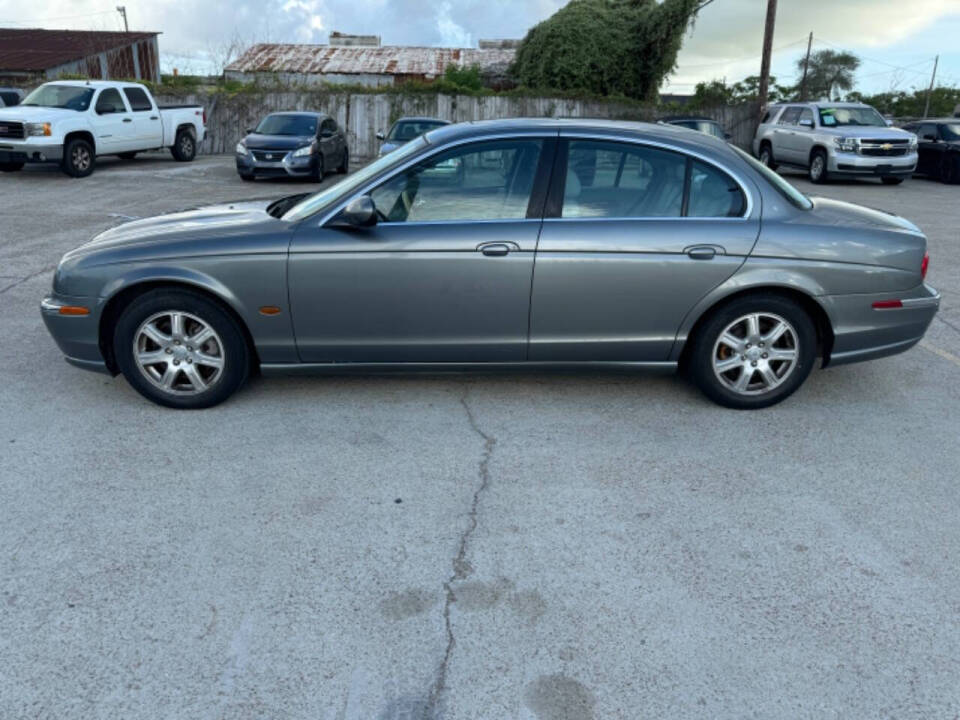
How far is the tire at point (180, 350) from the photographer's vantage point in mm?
4480

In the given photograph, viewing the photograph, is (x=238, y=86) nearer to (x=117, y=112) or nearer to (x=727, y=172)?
(x=117, y=112)

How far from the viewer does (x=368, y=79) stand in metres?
36.4

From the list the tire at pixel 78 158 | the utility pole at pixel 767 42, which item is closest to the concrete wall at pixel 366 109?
the utility pole at pixel 767 42

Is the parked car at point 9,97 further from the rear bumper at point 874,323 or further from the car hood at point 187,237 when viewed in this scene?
the rear bumper at point 874,323

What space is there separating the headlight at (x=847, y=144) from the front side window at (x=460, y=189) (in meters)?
15.9

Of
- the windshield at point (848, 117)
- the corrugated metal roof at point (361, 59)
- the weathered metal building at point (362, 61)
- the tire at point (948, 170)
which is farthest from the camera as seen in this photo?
the corrugated metal roof at point (361, 59)

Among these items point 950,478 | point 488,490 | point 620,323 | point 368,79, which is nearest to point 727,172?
point 620,323

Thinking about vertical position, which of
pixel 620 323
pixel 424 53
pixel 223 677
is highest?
pixel 424 53

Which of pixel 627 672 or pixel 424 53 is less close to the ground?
pixel 424 53

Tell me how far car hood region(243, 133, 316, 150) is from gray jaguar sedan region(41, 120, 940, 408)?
12.7m

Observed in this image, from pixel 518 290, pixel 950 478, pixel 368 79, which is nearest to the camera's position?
pixel 950 478

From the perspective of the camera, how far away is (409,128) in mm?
17297

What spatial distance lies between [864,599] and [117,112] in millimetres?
18374

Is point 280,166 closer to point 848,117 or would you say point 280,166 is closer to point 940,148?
point 848,117
